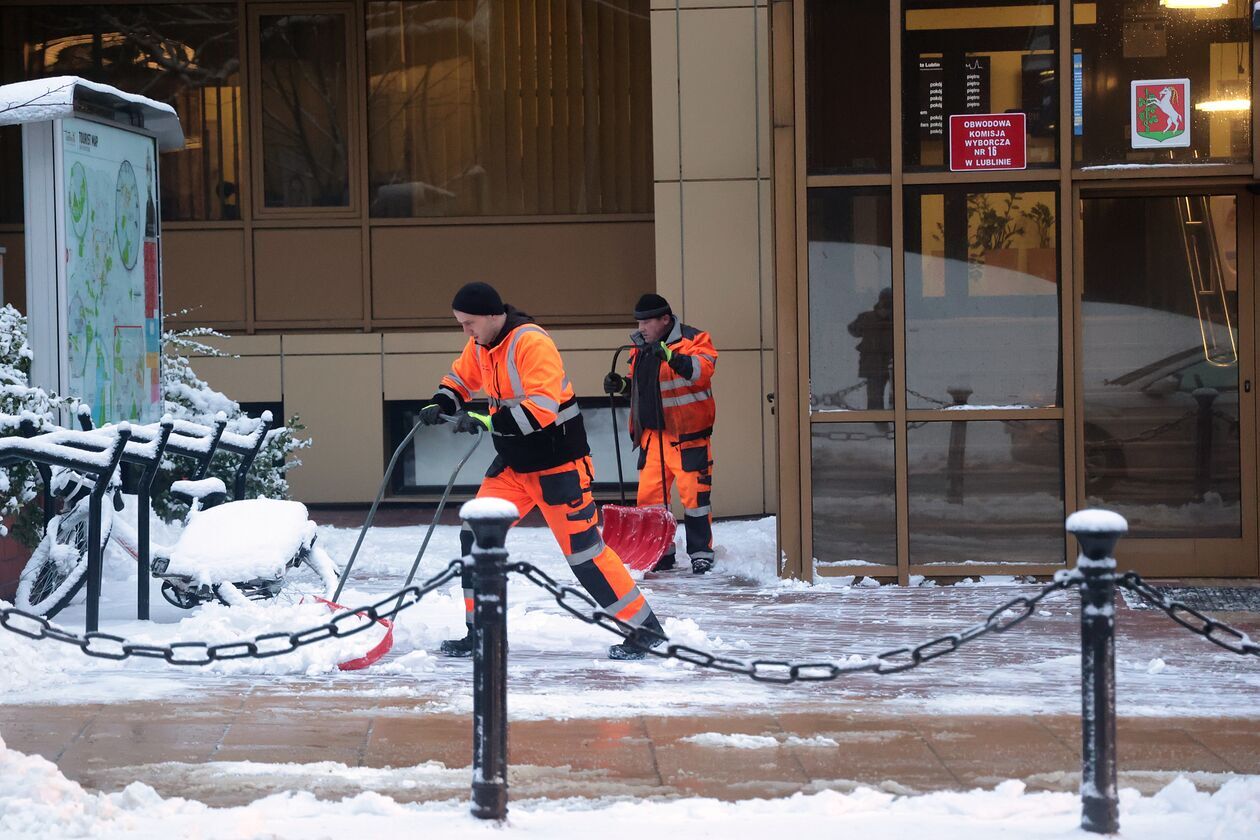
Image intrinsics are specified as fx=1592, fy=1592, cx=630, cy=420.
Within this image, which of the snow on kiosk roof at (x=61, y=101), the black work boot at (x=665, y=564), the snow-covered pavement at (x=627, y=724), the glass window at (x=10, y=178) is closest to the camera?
the snow-covered pavement at (x=627, y=724)

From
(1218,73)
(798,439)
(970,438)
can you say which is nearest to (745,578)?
(798,439)

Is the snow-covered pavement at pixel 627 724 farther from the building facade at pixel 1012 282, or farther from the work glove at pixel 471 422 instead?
the work glove at pixel 471 422

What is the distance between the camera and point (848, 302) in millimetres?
9969

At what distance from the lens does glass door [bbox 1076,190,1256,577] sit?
32.6 ft

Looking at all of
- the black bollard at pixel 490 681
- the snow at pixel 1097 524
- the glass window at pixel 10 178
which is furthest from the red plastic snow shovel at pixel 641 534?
the glass window at pixel 10 178

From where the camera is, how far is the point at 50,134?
28.6 feet

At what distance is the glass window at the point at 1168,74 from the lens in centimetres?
967

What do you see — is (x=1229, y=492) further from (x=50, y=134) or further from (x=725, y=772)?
(x=50, y=134)

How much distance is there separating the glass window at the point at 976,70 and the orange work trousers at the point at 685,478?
2.54m

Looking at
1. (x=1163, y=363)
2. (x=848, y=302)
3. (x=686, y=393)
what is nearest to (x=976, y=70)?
(x=848, y=302)

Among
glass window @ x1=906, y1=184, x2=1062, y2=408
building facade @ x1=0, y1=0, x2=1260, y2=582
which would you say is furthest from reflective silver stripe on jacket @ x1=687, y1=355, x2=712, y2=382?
glass window @ x1=906, y1=184, x2=1062, y2=408

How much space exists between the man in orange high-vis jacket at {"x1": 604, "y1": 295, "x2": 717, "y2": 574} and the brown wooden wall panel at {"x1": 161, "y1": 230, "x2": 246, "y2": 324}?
4.54 metres

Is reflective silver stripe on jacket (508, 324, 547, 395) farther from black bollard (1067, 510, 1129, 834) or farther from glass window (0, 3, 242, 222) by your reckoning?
glass window (0, 3, 242, 222)

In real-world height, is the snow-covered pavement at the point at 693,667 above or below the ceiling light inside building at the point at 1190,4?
below
